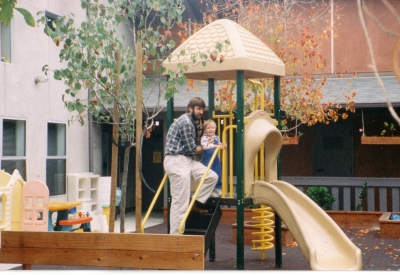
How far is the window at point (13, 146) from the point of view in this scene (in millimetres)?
10273

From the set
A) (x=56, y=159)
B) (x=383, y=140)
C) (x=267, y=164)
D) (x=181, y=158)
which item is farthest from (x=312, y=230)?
(x=56, y=159)

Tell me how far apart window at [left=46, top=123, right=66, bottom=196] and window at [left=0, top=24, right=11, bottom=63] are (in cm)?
184

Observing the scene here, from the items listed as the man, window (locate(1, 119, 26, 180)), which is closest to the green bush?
window (locate(1, 119, 26, 180))

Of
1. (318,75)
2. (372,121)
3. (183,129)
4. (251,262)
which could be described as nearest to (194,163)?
(183,129)

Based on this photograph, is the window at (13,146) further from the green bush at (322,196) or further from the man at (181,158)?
the green bush at (322,196)

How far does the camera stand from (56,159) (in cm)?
1195

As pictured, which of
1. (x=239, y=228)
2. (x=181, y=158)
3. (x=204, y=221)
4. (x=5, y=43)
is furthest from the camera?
(x=5, y=43)

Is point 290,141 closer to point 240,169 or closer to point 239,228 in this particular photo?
point 240,169

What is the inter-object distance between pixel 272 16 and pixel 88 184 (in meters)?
4.85

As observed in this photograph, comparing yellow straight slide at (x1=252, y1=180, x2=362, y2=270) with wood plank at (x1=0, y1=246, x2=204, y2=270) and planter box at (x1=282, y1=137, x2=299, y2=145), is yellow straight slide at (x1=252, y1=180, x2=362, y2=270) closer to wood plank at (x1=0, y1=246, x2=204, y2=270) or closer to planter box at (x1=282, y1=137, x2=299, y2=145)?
wood plank at (x1=0, y1=246, x2=204, y2=270)

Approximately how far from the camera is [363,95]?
41.3 feet

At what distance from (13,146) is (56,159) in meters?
1.54

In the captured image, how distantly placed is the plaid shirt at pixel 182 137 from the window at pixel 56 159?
4992 mm

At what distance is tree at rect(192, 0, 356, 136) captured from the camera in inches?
480
